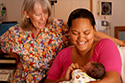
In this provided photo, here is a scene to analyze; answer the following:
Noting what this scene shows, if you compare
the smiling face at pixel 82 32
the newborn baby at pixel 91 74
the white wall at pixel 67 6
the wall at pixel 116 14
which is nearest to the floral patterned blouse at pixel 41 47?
the smiling face at pixel 82 32

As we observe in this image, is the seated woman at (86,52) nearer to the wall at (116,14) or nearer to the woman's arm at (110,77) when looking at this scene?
the woman's arm at (110,77)

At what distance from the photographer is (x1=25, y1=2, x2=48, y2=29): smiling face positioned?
5.23 ft

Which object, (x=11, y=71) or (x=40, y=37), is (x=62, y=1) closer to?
(x=11, y=71)

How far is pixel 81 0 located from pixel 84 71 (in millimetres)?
2857

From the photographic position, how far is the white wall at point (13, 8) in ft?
11.5

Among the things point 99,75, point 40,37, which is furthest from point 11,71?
point 99,75

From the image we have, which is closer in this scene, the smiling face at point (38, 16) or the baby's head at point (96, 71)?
the baby's head at point (96, 71)

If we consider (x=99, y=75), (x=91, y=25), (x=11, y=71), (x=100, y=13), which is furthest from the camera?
(x=100, y=13)

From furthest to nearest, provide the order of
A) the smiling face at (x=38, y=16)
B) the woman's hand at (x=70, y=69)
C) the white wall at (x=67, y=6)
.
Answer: the white wall at (x=67, y=6)
the smiling face at (x=38, y=16)
the woman's hand at (x=70, y=69)

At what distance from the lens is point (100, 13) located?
12.2ft

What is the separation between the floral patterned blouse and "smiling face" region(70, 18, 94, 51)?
49cm

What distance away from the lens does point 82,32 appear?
3.86ft

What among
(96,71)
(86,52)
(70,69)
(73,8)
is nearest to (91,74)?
(96,71)

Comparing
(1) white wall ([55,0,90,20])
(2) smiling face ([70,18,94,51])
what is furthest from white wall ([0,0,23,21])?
(2) smiling face ([70,18,94,51])
